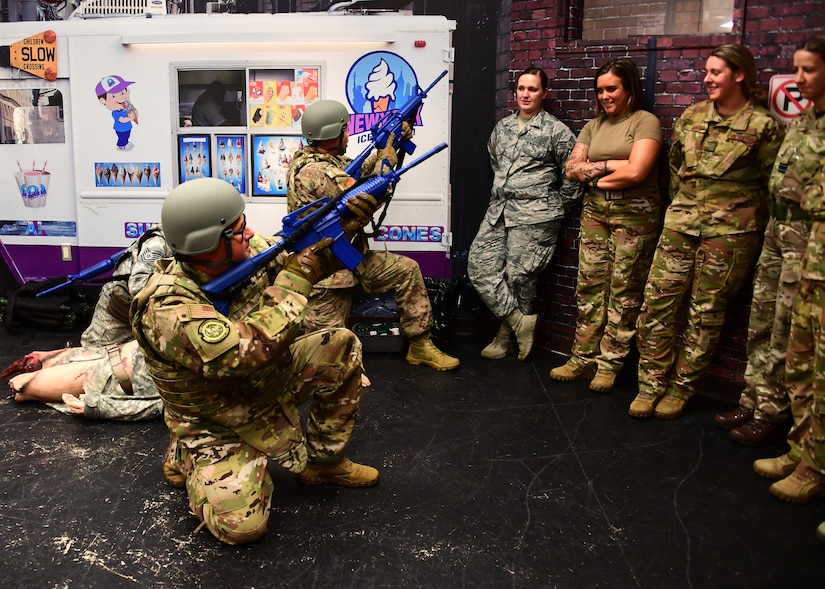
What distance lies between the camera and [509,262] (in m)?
5.75

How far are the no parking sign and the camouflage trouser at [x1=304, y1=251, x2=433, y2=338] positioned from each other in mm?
2535

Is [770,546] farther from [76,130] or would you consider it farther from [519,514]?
[76,130]

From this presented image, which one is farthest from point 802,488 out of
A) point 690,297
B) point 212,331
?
point 212,331

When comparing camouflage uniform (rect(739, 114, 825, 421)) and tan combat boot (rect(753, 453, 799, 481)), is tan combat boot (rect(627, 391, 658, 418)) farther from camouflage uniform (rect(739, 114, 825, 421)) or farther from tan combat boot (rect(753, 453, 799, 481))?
tan combat boot (rect(753, 453, 799, 481))

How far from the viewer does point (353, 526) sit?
347 centimetres

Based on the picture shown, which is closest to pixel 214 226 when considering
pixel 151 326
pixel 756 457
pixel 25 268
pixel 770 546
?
pixel 151 326

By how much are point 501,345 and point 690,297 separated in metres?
1.57

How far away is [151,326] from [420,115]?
3.39m

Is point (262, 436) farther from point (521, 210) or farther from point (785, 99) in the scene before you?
point (785, 99)

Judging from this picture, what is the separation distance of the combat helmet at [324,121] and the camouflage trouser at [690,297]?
2179mm

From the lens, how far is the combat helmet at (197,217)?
315 cm

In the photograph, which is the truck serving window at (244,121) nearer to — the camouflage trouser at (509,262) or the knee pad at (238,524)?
the camouflage trouser at (509,262)

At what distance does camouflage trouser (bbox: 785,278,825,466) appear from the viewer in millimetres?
3656

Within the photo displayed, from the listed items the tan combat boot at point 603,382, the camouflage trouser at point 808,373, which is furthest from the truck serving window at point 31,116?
the camouflage trouser at point 808,373
